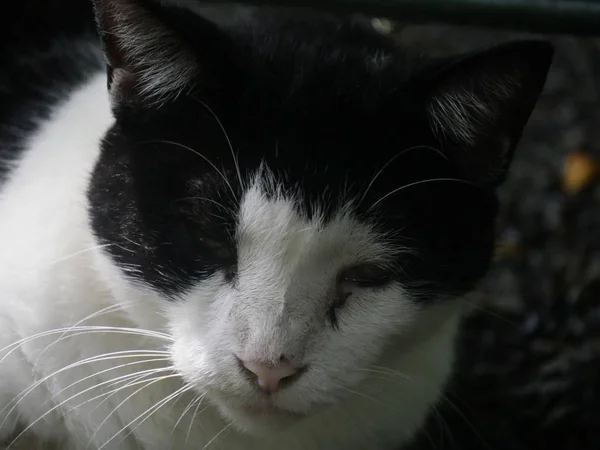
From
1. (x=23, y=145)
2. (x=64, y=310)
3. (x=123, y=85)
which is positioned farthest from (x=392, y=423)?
(x=23, y=145)

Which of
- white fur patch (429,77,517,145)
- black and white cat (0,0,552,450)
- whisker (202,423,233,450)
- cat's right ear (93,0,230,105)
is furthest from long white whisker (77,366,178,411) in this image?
white fur patch (429,77,517,145)

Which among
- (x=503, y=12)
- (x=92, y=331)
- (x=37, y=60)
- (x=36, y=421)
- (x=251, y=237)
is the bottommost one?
(x=36, y=421)

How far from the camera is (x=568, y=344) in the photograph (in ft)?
4.71

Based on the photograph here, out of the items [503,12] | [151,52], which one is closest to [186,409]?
[151,52]

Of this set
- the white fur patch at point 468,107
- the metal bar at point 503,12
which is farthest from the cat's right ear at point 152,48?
the white fur patch at point 468,107

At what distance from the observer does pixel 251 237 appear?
87 cm

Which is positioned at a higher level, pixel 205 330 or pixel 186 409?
pixel 205 330

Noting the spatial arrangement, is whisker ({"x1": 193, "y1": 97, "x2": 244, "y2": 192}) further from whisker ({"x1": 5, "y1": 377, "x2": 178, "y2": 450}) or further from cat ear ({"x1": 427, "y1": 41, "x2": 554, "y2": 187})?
whisker ({"x1": 5, "y1": 377, "x2": 178, "y2": 450})

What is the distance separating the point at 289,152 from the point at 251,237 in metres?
0.11

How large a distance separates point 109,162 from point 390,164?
359 mm

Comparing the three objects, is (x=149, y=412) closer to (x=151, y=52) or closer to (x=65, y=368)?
(x=65, y=368)

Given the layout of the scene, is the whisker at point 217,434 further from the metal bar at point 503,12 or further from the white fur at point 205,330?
the metal bar at point 503,12

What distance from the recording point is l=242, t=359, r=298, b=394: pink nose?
82 centimetres

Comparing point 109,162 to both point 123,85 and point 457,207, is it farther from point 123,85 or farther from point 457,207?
point 457,207
